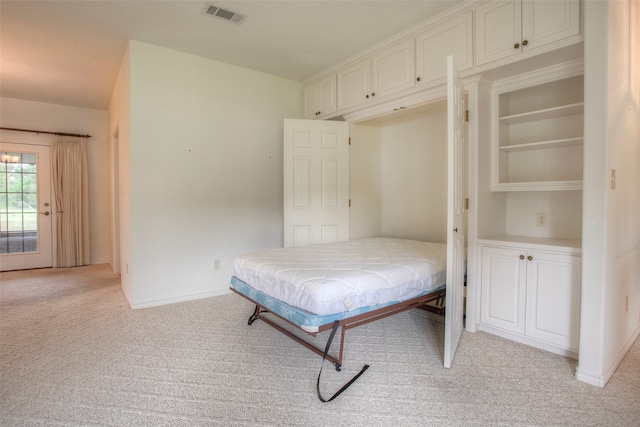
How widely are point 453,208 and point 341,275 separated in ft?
2.70

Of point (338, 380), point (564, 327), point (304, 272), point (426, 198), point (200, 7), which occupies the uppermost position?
point (200, 7)

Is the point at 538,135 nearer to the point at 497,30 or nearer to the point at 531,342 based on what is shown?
the point at 497,30

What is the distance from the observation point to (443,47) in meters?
2.75

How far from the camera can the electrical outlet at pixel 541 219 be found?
8.98ft

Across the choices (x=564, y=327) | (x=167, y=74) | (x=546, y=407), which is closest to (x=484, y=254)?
(x=564, y=327)

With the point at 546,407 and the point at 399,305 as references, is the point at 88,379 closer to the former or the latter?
the point at 399,305

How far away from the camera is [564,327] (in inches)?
88.9

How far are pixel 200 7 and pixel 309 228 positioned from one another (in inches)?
94.2

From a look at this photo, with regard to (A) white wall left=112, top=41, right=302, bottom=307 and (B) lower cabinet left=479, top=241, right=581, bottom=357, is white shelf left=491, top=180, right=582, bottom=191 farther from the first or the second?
(A) white wall left=112, top=41, right=302, bottom=307

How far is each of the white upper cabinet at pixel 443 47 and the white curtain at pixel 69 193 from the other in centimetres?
553

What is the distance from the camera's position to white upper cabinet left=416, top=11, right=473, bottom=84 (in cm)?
258

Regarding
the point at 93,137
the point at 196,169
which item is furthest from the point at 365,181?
the point at 93,137

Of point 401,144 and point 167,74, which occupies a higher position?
point 167,74

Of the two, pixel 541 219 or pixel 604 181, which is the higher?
pixel 604 181
